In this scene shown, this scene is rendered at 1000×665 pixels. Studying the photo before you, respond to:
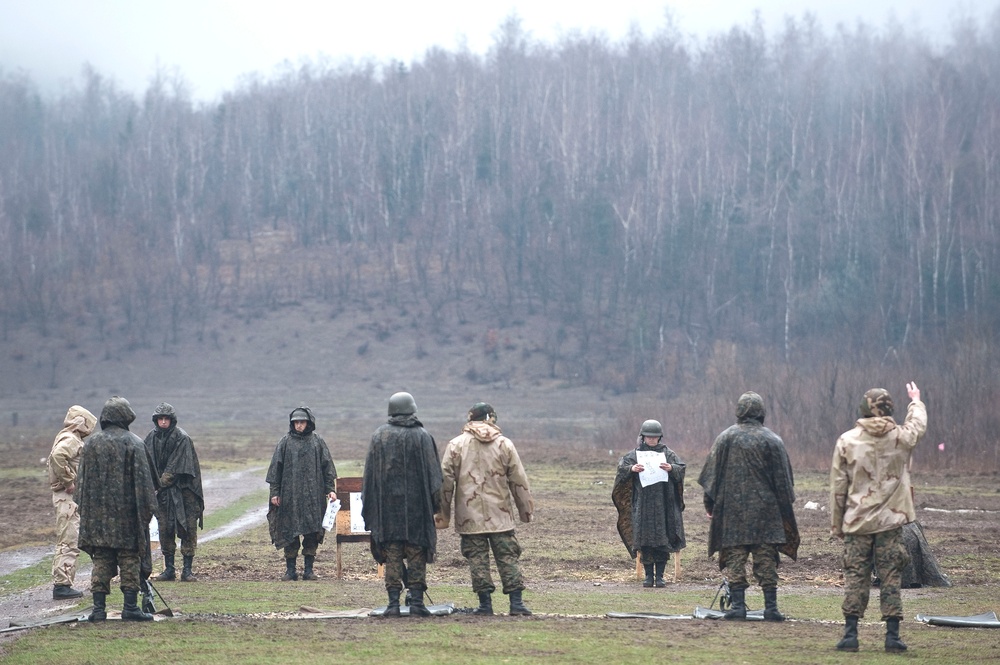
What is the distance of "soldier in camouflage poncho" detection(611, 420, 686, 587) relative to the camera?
16906 mm

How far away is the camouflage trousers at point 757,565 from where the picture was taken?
1307 centimetres

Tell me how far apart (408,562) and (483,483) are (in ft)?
3.76

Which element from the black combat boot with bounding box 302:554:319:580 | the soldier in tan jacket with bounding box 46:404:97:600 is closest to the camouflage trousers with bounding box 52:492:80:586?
the soldier in tan jacket with bounding box 46:404:97:600

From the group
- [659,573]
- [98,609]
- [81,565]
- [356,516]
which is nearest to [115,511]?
[98,609]

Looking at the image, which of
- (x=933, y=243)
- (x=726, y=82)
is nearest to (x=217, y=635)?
(x=933, y=243)

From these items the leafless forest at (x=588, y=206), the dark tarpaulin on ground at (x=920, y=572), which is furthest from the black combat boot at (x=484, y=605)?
the leafless forest at (x=588, y=206)

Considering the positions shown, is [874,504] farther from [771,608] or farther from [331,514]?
[331,514]

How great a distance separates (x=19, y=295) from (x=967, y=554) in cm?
8178

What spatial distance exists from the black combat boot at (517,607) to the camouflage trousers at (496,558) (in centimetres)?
6

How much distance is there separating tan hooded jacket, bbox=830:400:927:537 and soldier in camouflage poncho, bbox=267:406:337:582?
25.3 ft

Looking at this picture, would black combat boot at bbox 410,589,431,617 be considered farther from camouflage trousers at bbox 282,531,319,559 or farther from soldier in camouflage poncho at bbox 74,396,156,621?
camouflage trousers at bbox 282,531,319,559

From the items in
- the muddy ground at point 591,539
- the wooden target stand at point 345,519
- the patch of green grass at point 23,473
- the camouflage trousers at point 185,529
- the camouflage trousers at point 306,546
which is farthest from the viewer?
the patch of green grass at point 23,473

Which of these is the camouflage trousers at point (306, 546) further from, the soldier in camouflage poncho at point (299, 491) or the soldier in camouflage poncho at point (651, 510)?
the soldier in camouflage poncho at point (651, 510)

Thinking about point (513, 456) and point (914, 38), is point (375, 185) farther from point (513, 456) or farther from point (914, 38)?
point (513, 456)
